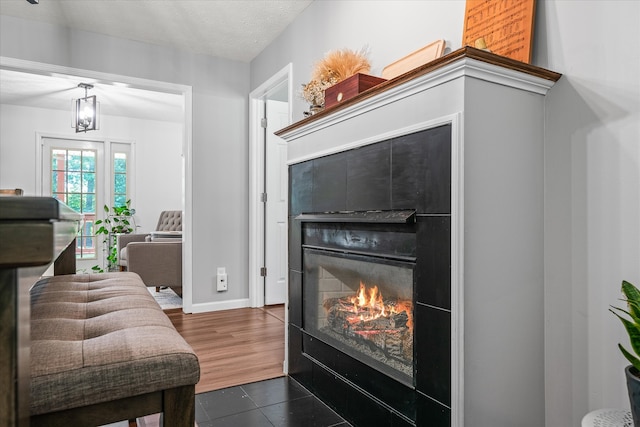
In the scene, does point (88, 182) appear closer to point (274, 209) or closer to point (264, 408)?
point (274, 209)

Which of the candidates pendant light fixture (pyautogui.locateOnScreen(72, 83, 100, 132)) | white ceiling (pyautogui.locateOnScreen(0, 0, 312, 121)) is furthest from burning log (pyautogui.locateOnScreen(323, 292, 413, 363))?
pendant light fixture (pyautogui.locateOnScreen(72, 83, 100, 132))

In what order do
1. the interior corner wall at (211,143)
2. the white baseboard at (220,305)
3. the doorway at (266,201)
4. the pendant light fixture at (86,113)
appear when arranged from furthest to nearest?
the pendant light fixture at (86,113), the doorway at (266,201), the white baseboard at (220,305), the interior corner wall at (211,143)

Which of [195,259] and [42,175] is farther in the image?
[42,175]

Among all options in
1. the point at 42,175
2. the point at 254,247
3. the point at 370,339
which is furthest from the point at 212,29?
the point at 42,175

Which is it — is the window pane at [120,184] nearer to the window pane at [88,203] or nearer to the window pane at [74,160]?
the window pane at [88,203]

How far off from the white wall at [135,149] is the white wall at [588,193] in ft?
20.7

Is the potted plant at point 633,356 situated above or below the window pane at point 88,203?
below

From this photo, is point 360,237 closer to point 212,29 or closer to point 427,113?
point 427,113

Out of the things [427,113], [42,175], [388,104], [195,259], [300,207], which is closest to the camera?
[427,113]

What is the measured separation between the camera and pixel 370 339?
1.81 metres

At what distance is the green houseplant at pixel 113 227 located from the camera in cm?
624

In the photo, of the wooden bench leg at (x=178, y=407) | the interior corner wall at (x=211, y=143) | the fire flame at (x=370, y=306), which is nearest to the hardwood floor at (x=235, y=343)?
the interior corner wall at (x=211, y=143)

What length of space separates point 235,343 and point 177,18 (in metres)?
2.47

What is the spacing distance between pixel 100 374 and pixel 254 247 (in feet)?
11.0
